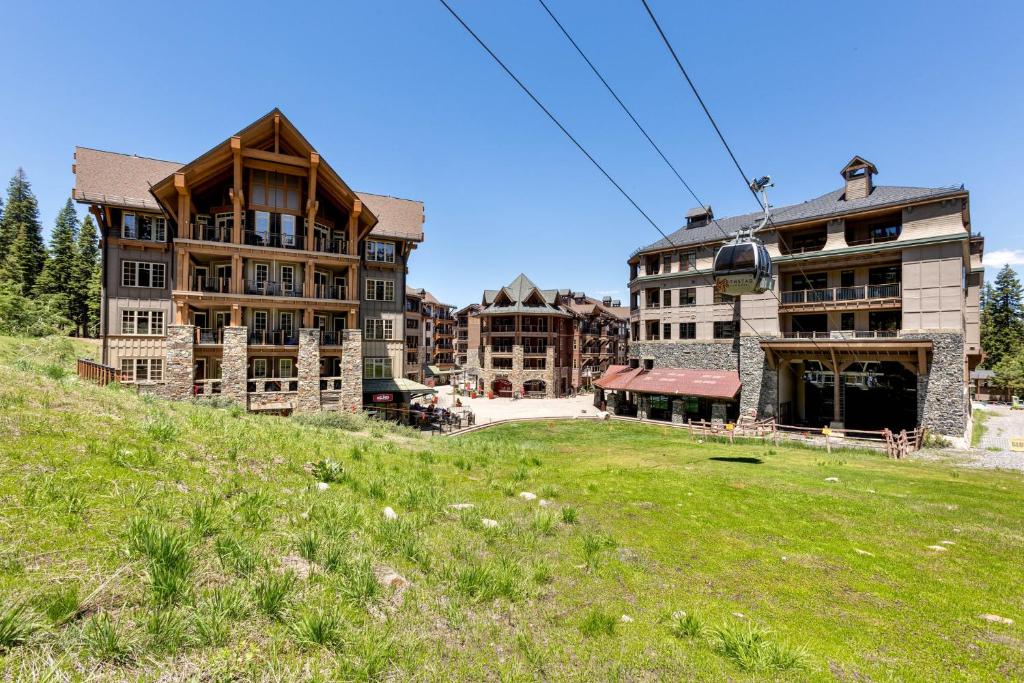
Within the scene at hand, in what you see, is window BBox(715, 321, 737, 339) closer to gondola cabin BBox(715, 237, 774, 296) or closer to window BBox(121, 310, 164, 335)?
gondola cabin BBox(715, 237, 774, 296)

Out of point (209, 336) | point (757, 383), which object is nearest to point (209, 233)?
point (209, 336)

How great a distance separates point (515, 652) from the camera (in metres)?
4.36

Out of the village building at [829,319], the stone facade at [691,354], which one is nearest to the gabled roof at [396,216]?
the village building at [829,319]

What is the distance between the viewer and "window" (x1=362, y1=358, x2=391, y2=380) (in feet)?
108

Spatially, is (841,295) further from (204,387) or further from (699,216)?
(204,387)

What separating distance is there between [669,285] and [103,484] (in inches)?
1683

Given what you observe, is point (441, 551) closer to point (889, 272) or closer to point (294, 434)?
point (294, 434)

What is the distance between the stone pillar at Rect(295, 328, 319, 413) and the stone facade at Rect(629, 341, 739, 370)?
30744mm

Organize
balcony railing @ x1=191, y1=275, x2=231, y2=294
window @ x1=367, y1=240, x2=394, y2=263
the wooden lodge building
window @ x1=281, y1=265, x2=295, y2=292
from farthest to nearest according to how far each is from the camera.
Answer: window @ x1=367, y1=240, x2=394, y2=263 < window @ x1=281, y1=265, x2=295, y2=292 < balcony railing @ x1=191, y1=275, x2=231, y2=294 < the wooden lodge building

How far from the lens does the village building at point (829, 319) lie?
28156 millimetres

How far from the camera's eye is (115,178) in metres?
28.2

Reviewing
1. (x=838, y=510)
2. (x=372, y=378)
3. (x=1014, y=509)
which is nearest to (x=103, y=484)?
(x=838, y=510)

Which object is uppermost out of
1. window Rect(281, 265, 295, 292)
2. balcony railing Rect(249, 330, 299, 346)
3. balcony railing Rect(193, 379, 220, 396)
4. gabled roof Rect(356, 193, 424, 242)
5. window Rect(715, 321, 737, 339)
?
gabled roof Rect(356, 193, 424, 242)

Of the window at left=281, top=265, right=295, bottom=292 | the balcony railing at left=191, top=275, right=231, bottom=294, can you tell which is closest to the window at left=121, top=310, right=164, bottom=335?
the balcony railing at left=191, top=275, right=231, bottom=294
